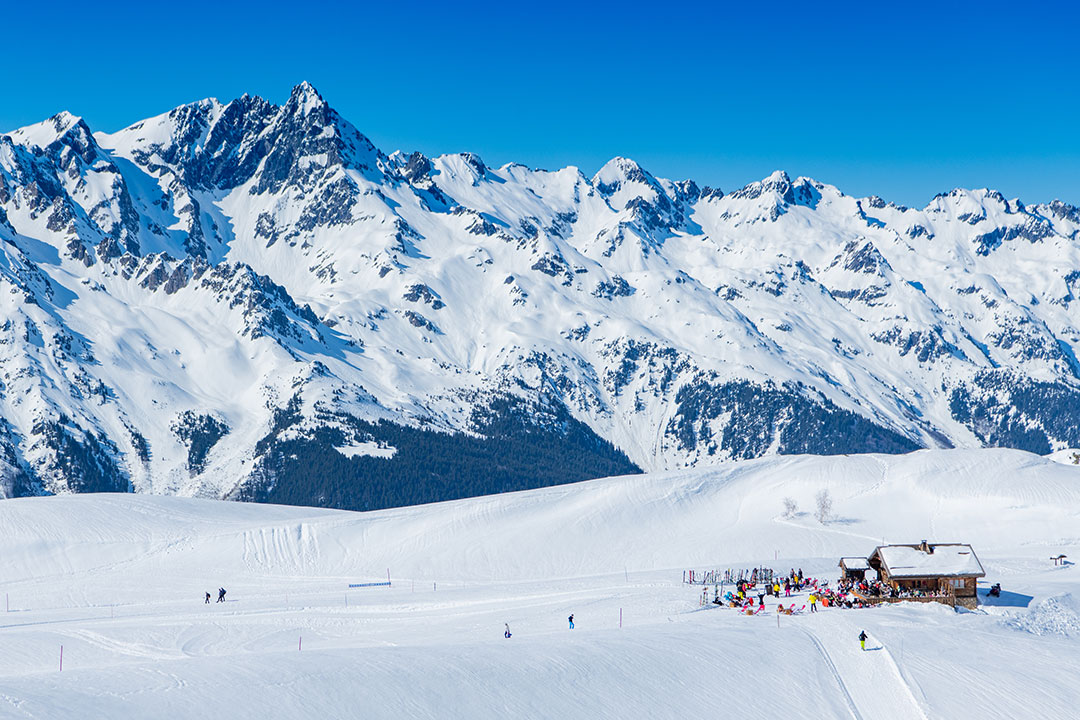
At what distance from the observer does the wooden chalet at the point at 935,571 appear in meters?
79.6

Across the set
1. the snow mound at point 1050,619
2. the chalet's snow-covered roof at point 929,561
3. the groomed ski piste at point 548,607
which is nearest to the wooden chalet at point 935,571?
the chalet's snow-covered roof at point 929,561

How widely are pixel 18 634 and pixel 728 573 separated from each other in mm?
57283

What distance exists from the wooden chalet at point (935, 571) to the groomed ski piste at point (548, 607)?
8.05 feet

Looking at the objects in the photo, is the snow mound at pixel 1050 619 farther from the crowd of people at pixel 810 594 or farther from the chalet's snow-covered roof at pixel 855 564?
the chalet's snow-covered roof at pixel 855 564

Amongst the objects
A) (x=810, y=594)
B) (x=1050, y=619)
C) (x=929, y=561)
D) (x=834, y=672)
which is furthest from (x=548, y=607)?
(x=1050, y=619)

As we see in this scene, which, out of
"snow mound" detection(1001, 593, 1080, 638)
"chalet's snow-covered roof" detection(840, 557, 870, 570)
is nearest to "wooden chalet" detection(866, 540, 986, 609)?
"chalet's snow-covered roof" detection(840, 557, 870, 570)

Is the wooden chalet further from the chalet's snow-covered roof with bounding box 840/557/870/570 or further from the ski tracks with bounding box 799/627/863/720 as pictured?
the ski tracks with bounding box 799/627/863/720

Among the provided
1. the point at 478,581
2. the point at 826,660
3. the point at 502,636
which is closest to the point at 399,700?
the point at 502,636

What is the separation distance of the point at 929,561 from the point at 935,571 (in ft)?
4.79

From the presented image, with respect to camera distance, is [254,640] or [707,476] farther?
[707,476]

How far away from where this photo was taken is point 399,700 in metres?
50.9

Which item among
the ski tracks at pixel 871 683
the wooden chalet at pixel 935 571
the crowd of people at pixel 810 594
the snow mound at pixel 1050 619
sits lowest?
the ski tracks at pixel 871 683

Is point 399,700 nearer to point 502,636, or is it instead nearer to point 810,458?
point 502,636

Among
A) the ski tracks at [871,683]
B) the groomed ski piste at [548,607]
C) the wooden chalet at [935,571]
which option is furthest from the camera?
the wooden chalet at [935,571]
